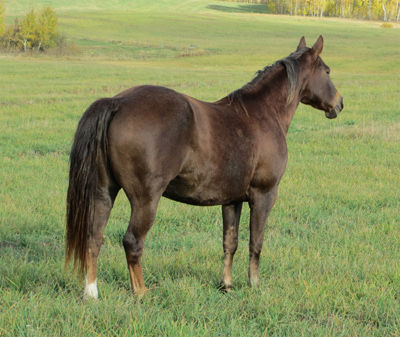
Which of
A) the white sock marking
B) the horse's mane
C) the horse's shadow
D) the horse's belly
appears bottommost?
the white sock marking

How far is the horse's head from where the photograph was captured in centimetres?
501

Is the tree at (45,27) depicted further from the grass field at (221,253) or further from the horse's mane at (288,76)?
the horse's mane at (288,76)

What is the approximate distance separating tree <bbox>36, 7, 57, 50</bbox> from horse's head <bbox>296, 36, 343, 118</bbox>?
57.8 m

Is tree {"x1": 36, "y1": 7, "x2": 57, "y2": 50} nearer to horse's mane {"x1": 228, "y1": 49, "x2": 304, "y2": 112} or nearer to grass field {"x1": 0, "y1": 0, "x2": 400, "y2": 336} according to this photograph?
grass field {"x1": 0, "y1": 0, "x2": 400, "y2": 336}

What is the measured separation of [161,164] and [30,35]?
59.2 m

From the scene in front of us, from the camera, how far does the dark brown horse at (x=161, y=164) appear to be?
11.9ft

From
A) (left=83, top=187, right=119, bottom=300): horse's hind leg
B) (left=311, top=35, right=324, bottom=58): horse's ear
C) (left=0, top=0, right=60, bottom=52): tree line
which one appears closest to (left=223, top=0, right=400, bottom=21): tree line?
(left=0, top=0, right=60, bottom=52): tree line

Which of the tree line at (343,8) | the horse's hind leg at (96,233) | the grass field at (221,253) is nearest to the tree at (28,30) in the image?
the grass field at (221,253)

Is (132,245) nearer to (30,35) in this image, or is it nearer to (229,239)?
(229,239)

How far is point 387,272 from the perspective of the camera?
466 centimetres

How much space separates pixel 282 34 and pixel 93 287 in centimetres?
8759

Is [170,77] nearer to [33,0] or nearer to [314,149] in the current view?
[314,149]

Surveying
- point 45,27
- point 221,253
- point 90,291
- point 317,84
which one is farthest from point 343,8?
point 90,291

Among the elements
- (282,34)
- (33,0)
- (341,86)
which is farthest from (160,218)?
(33,0)
